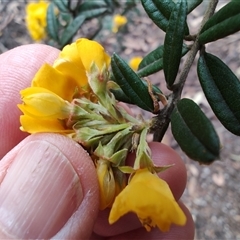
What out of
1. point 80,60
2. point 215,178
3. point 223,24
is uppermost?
point 223,24

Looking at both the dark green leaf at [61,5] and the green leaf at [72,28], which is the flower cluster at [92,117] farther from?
the dark green leaf at [61,5]

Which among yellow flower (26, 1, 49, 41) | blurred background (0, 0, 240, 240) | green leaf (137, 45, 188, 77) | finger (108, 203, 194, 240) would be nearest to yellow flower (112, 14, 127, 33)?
blurred background (0, 0, 240, 240)

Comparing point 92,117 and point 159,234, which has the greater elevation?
point 92,117

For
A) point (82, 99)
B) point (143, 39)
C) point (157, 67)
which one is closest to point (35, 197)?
point (82, 99)

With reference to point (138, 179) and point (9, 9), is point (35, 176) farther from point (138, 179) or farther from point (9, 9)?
point (9, 9)

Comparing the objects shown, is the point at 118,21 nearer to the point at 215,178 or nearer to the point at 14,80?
the point at 215,178

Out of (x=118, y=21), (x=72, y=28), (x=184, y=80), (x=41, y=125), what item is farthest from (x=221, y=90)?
(x=118, y=21)

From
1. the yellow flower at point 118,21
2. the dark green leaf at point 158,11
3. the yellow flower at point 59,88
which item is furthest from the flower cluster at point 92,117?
the yellow flower at point 118,21

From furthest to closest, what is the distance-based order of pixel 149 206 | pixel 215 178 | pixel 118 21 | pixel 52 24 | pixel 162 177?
pixel 118 21 → pixel 215 178 → pixel 52 24 → pixel 162 177 → pixel 149 206
